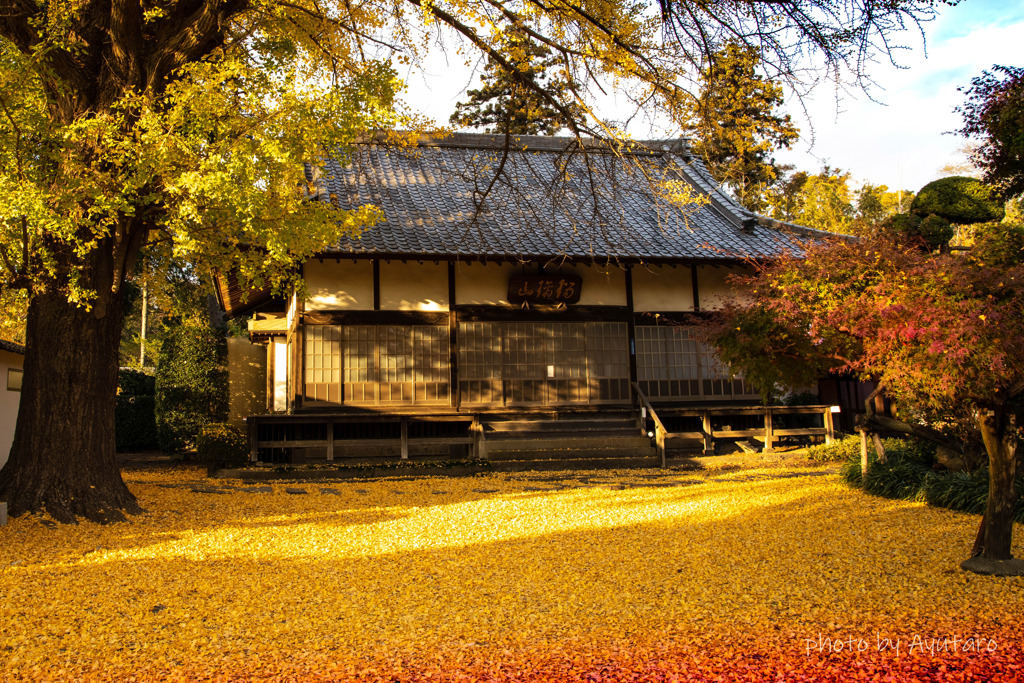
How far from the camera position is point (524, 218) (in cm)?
1162

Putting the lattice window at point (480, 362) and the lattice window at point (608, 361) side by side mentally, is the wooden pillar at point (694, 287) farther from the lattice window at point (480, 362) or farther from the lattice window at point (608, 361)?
the lattice window at point (480, 362)

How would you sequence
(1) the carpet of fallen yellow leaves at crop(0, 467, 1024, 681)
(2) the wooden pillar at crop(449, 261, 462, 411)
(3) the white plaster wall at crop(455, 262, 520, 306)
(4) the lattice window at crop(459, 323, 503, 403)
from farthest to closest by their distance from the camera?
(3) the white plaster wall at crop(455, 262, 520, 306) < (4) the lattice window at crop(459, 323, 503, 403) < (2) the wooden pillar at crop(449, 261, 462, 411) < (1) the carpet of fallen yellow leaves at crop(0, 467, 1024, 681)

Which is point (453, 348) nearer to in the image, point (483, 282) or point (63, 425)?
point (483, 282)

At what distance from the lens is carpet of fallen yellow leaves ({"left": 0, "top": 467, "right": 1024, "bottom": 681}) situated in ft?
12.0

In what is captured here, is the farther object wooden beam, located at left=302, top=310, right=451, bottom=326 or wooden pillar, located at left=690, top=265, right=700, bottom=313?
wooden pillar, located at left=690, top=265, right=700, bottom=313

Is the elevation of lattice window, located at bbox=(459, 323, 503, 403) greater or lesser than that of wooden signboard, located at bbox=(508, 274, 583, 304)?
lesser

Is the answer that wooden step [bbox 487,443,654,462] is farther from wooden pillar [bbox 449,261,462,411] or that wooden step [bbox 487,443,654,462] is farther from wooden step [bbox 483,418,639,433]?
wooden pillar [bbox 449,261,462,411]

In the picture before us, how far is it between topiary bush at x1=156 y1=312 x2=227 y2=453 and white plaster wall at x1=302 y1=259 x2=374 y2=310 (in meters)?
3.98

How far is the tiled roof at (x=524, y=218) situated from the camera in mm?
12234

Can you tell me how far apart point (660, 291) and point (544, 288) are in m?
2.36

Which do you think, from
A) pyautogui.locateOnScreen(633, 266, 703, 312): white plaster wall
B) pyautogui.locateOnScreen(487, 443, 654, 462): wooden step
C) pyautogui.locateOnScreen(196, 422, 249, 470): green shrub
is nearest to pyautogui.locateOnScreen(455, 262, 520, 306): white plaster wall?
pyautogui.locateOnScreen(633, 266, 703, 312): white plaster wall

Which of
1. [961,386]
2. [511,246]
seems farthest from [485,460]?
[961,386]

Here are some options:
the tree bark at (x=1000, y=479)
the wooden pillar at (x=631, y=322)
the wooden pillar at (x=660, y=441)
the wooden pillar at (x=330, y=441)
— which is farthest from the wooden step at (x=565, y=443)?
the tree bark at (x=1000, y=479)

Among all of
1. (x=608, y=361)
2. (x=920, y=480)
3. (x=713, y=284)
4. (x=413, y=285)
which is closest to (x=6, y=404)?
(x=413, y=285)
